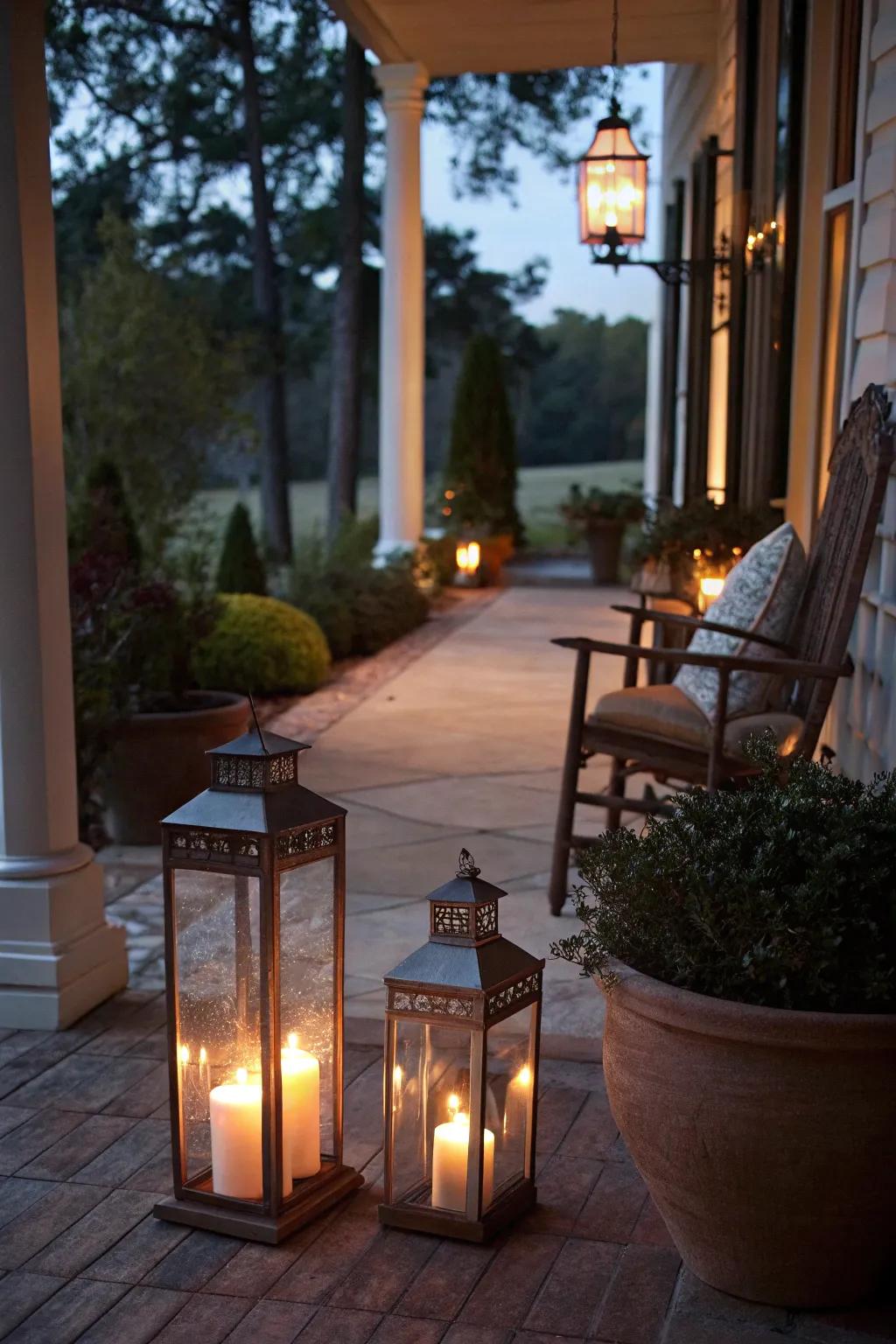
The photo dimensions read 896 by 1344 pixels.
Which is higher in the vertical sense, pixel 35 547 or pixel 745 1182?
pixel 35 547

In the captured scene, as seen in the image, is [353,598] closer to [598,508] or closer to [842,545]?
[598,508]

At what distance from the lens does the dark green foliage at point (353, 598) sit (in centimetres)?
870

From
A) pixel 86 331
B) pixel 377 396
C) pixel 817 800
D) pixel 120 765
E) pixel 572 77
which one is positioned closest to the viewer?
pixel 817 800

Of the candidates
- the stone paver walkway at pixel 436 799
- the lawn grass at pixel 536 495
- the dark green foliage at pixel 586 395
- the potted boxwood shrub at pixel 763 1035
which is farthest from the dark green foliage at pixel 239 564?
the dark green foliage at pixel 586 395

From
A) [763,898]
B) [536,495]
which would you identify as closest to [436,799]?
[763,898]

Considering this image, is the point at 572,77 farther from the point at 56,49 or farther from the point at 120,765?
the point at 120,765

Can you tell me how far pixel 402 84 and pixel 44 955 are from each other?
312 inches

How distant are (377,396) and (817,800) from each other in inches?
638

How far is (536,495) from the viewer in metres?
19.0

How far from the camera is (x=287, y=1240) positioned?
7.23ft

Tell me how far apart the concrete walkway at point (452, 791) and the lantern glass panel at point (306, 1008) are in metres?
0.88

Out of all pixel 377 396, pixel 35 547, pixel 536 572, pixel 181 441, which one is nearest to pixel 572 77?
pixel 377 396

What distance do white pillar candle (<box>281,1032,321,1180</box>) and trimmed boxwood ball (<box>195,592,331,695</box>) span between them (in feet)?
15.2

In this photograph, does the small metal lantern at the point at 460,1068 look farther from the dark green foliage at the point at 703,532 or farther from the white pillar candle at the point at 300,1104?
the dark green foliage at the point at 703,532
